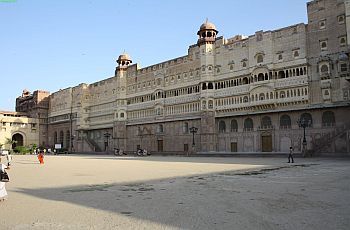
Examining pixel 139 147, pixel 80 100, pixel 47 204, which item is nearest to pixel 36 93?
pixel 80 100

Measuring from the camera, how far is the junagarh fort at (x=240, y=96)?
114 ft

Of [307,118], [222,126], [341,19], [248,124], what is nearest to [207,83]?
[222,126]

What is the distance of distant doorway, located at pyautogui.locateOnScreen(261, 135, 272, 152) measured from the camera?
3928cm

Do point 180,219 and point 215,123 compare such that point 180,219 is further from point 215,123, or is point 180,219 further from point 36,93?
point 36,93

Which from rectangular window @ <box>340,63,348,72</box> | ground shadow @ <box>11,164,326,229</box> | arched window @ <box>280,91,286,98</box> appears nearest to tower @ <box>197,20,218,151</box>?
arched window @ <box>280,91,286,98</box>

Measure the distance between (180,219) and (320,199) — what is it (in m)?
4.50

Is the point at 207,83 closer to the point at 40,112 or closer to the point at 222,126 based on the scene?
the point at 222,126

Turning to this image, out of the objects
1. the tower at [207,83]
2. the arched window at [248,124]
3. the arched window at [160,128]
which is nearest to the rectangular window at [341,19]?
the arched window at [248,124]

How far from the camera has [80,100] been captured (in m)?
71.1

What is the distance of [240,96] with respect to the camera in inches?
1682

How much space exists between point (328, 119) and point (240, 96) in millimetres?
11535

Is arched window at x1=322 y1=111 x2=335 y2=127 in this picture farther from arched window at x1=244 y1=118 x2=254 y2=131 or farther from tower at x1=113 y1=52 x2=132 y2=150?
tower at x1=113 y1=52 x2=132 y2=150

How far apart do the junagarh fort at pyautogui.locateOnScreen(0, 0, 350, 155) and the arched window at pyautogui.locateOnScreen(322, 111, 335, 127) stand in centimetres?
10

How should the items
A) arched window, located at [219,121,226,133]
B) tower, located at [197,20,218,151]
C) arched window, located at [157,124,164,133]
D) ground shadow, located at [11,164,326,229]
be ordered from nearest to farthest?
ground shadow, located at [11,164,326,229], arched window, located at [219,121,226,133], tower, located at [197,20,218,151], arched window, located at [157,124,164,133]
